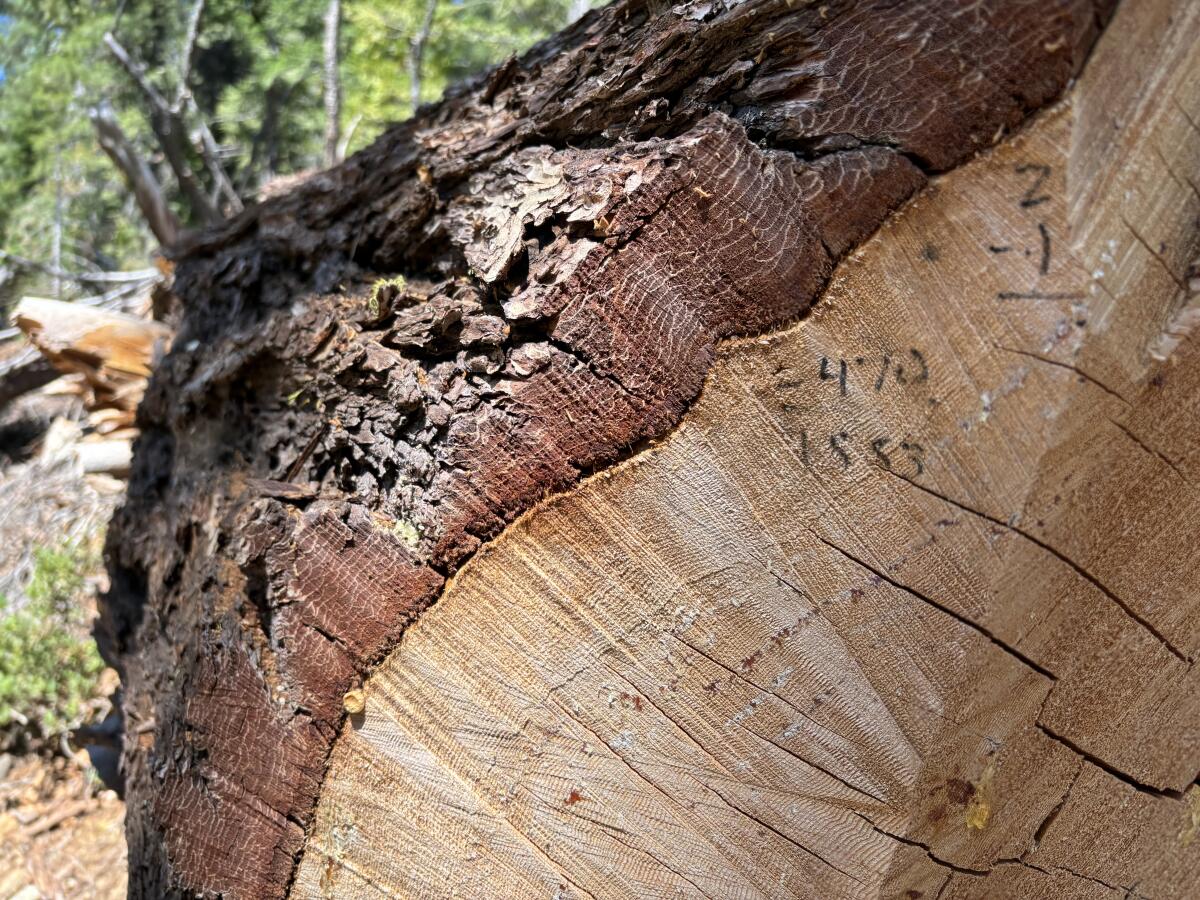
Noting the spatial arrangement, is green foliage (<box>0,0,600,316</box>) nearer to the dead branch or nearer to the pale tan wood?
the dead branch

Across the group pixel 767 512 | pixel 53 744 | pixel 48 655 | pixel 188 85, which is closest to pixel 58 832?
pixel 53 744

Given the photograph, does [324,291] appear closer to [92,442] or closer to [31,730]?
[92,442]

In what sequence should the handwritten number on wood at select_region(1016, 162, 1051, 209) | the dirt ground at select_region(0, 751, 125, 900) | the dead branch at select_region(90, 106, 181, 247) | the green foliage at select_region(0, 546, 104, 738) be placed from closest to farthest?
1. the handwritten number on wood at select_region(1016, 162, 1051, 209)
2. the dirt ground at select_region(0, 751, 125, 900)
3. the green foliage at select_region(0, 546, 104, 738)
4. the dead branch at select_region(90, 106, 181, 247)

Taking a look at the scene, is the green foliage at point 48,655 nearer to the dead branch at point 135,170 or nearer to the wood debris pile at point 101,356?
the wood debris pile at point 101,356

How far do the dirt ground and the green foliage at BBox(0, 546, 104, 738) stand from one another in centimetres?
18

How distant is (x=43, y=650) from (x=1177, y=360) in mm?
4147

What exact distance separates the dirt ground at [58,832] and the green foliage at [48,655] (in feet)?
0.57

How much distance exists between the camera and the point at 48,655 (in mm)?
3678

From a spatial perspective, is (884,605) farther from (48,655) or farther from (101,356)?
(48,655)

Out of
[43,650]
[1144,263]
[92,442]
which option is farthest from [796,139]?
[43,650]

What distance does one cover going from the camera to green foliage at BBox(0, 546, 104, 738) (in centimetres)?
355

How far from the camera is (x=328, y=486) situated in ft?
4.28

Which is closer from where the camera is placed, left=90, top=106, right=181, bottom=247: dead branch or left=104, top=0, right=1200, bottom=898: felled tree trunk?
left=104, top=0, right=1200, bottom=898: felled tree trunk

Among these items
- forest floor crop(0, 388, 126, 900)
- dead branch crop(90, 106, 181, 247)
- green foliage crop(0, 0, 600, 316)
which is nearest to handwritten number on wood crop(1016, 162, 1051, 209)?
forest floor crop(0, 388, 126, 900)
